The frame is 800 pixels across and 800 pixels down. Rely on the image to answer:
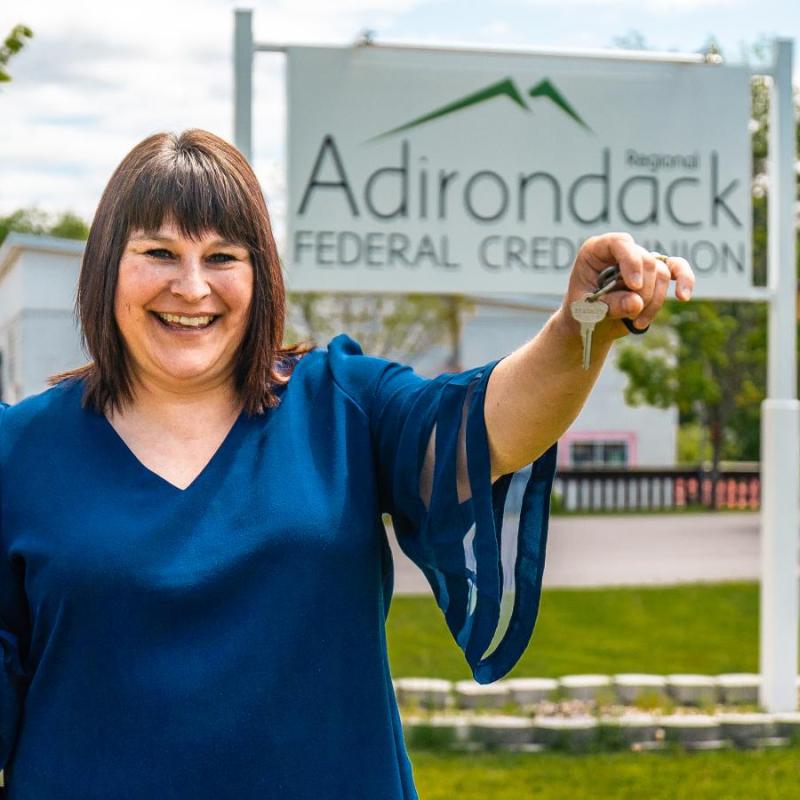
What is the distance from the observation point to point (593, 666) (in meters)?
8.55

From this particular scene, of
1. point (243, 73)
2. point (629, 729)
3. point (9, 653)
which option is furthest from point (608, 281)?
point (629, 729)

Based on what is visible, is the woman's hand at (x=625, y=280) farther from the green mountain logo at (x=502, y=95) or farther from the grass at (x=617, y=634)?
the grass at (x=617, y=634)

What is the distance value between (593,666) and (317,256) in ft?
12.4

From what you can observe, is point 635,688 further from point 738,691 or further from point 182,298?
point 182,298

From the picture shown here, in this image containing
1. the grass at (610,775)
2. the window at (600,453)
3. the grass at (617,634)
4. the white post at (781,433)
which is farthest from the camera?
the window at (600,453)

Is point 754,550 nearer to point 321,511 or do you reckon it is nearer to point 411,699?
point 411,699

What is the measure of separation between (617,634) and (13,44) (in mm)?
6859

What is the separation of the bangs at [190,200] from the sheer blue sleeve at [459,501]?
0.26 m

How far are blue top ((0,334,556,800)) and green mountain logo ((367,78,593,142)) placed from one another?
4163 millimetres

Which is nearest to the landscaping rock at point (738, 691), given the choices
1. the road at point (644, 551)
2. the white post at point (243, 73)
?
the white post at point (243, 73)

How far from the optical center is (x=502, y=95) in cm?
608

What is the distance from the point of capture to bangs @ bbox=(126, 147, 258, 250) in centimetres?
194

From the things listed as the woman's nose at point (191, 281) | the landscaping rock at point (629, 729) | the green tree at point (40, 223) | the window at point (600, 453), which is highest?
the green tree at point (40, 223)

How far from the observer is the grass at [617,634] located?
27.9 ft
